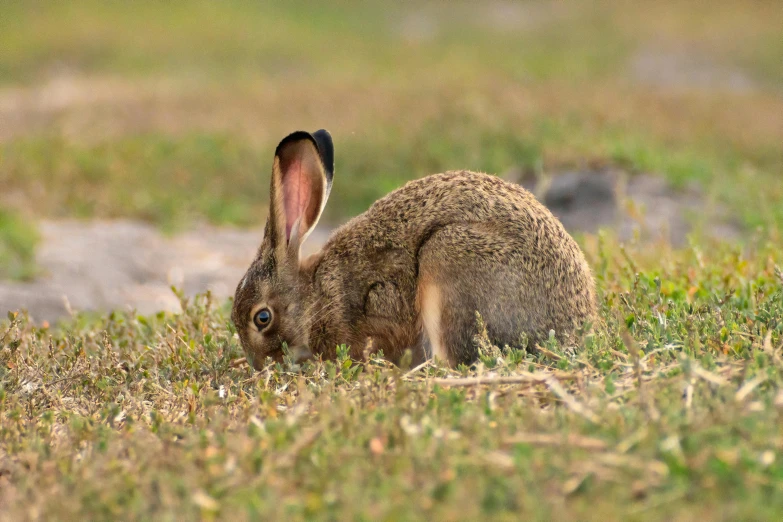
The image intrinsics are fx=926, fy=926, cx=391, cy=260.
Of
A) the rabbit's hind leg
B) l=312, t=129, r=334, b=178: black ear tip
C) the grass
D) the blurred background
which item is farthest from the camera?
the blurred background

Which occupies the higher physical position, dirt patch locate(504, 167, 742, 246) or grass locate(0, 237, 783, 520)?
dirt patch locate(504, 167, 742, 246)

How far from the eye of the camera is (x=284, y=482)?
9.81 ft

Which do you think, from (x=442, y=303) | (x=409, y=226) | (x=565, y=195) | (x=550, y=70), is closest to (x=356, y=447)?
(x=442, y=303)

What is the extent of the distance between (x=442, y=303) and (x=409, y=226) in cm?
58

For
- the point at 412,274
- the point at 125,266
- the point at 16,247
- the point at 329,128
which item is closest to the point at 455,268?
the point at 412,274

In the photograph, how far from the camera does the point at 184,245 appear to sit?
10508mm

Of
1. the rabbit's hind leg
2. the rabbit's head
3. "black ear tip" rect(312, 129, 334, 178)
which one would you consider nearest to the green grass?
the rabbit's head

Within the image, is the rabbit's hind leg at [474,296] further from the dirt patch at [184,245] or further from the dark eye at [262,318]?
the dirt patch at [184,245]

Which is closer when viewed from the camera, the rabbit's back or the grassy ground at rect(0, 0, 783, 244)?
the rabbit's back

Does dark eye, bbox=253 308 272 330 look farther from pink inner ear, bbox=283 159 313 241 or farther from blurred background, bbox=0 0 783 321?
blurred background, bbox=0 0 783 321

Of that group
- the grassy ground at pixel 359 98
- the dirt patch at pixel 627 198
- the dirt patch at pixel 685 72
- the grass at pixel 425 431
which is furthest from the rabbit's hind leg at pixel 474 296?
the dirt patch at pixel 685 72

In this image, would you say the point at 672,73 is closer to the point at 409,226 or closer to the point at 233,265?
the point at 233,265

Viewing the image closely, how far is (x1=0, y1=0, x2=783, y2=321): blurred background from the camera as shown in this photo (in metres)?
9.66

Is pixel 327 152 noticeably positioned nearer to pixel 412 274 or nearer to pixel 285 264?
pixel 285 264
